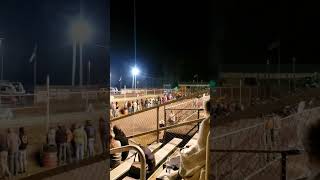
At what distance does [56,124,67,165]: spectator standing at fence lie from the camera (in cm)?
245

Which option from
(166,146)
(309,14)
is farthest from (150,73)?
(166,146)

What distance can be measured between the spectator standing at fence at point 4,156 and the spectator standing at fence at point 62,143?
435mm

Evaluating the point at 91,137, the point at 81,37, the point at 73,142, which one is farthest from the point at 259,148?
the point at 81,37

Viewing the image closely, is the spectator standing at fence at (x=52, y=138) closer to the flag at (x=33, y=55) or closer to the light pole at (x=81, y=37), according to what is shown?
the light pole at (x=81, y=37)


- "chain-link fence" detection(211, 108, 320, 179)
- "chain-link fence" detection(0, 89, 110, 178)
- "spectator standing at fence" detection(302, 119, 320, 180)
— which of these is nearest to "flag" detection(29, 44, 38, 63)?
"chain-link fence" detection(0, 89, 110, 178)

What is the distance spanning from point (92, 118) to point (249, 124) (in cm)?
91

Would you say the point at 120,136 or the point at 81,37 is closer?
the point at 81,37

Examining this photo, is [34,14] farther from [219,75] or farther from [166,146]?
[219,75]

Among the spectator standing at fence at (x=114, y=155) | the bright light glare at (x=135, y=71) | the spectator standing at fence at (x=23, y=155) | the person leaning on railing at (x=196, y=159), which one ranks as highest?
the bright light glare at (x=135, y=71)

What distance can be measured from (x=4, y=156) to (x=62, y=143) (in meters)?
0.58

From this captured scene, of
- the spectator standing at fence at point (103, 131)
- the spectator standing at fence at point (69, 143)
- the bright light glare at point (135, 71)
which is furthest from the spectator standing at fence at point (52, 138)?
the bright light glare at point (135, 71)

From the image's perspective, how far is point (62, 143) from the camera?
8.76ft

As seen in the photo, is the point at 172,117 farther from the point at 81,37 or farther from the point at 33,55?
the point at 81,37

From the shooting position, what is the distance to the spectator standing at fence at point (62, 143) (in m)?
2.45
